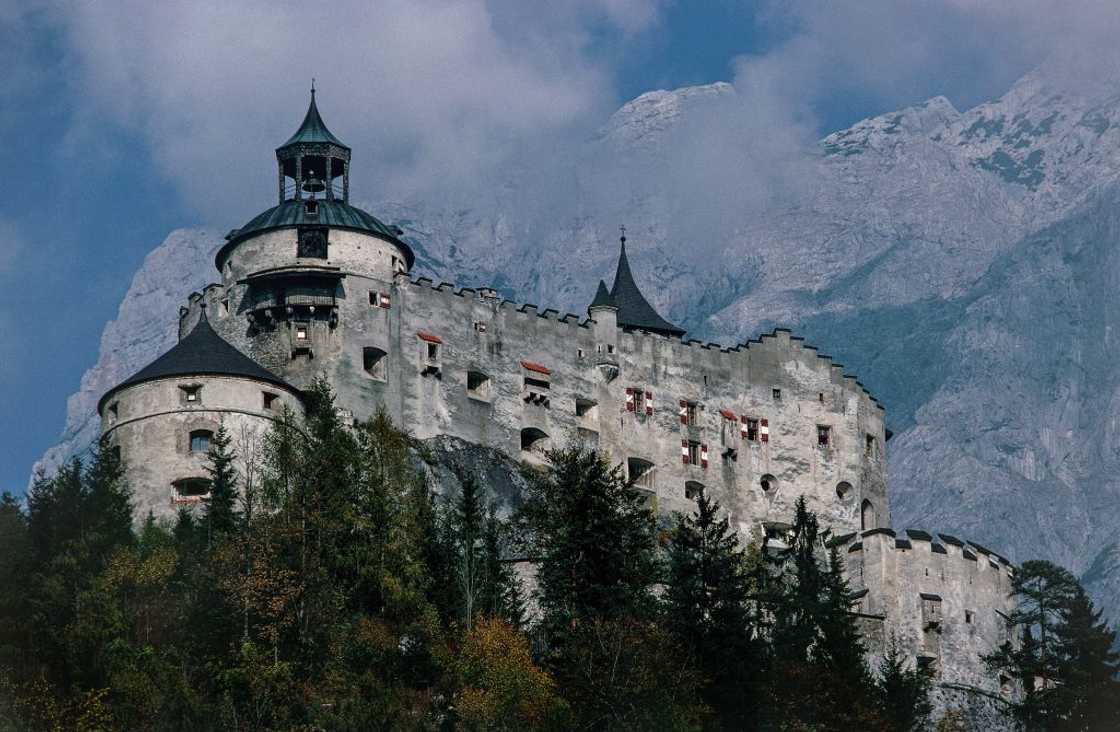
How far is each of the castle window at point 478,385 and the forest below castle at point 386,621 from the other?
552 inches

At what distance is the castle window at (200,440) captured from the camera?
226 ft

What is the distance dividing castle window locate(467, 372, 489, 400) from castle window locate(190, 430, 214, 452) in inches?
525

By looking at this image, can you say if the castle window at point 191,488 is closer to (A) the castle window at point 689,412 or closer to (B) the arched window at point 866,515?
(A) the castle window at point 689,412

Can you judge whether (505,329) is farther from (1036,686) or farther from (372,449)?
(1036,686)

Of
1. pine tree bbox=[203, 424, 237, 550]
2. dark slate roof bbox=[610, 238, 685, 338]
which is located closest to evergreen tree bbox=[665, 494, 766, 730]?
pine tree bbox=[203, 424, 237, 550]

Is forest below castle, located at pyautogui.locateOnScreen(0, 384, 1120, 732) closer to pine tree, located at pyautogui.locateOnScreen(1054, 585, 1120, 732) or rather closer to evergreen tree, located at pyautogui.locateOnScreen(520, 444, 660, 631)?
evergreen tree, located at pyautogui.locateOnScreen(520, 444, 660, 631)

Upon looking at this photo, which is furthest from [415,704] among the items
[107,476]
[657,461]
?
[657,461]

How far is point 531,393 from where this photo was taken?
8081 cm

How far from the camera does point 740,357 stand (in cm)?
8788

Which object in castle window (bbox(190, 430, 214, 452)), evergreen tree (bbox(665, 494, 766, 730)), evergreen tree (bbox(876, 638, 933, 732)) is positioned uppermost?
castle window (bbox(190, 430, 214, 452))

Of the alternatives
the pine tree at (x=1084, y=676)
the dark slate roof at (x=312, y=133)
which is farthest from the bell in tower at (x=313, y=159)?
the pine tree at (x=1084, y=676)

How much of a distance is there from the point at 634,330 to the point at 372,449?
834 inches

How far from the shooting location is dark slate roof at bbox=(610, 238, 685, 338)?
89375 mm

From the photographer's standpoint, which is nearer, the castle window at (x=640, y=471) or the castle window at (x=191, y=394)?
the castle window at (x=191, y=394)
